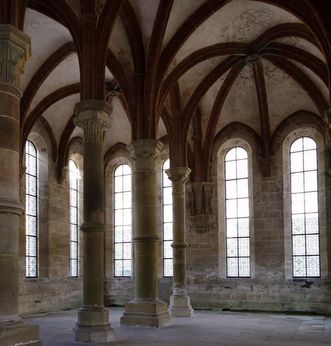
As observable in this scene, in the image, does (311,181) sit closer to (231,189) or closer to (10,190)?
(231,189)

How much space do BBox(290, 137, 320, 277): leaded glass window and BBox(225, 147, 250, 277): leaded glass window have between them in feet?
6.19

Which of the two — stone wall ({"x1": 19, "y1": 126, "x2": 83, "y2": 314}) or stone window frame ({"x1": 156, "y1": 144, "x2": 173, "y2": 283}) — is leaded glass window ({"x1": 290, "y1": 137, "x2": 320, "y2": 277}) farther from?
stone wall ({"x1": 19, "y1": 126, "x2": 83, "y2": 314})

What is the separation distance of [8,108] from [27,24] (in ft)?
26.6

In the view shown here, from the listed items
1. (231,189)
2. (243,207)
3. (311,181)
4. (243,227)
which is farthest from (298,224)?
(231,189)

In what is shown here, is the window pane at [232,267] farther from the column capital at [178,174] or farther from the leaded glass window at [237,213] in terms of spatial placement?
the column capital at [178,174]

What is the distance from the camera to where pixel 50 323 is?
1605 cm

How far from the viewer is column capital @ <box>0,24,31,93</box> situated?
780cm

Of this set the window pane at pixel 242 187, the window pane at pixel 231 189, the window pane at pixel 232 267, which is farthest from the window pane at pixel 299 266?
the window pane at pixel 231 189

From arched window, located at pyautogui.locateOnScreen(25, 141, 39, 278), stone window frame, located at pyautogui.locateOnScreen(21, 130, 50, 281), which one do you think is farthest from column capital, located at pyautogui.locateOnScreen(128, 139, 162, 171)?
stone window frame, located at pyautogui.locateOnScreen(21, 130, 50, 281)

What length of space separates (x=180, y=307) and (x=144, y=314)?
12.7 feet

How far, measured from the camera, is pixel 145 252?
46.8 feet

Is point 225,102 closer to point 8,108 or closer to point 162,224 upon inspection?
point 162,224

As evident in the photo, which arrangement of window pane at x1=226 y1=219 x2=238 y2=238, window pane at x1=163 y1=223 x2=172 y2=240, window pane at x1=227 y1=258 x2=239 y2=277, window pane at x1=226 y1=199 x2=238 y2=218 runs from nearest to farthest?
window pane at x1=227 y1=258 x2=239 y2=277 < window pane at x1=226 y1=219 x2=238 y2=238 < window pane at x1=226 y1=199 x2=238 y2=218 < window pane at x1=163 y1=223 x2=172 y2=240

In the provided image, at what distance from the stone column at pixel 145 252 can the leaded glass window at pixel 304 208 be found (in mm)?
7609
